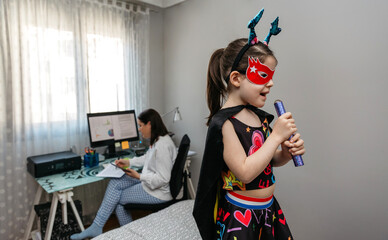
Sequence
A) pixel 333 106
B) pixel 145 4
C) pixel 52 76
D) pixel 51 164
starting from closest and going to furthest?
pixel 333 106 < pixel 51 164 < pixel 52 76 < pixel 145 4

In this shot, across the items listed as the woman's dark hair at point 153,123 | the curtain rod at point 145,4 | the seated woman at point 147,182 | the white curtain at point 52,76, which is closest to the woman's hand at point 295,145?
the seated woman at point 147,182

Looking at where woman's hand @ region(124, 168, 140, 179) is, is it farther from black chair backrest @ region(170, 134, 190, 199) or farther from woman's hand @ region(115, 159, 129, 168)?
black chair backrest @ region(170, 134, 190, 199)

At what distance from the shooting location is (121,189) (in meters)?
2.19

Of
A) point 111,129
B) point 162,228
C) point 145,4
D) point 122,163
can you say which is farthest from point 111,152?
point 145,4

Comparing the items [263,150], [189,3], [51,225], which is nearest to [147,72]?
[189,3]

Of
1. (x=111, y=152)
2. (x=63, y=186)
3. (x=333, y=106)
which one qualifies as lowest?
(x=63, y=186)

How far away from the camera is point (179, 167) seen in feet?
6.60

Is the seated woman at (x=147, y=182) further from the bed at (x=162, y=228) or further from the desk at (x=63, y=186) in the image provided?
the bed at (x=162, y=228)

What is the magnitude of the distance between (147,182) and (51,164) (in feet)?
2.63

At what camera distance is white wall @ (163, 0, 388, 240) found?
5.60 ft

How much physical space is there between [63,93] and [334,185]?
243 centimetres

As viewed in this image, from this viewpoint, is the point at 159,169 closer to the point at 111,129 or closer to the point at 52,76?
the point at 111,129

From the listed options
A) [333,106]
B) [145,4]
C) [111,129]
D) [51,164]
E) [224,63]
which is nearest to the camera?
[224,63]

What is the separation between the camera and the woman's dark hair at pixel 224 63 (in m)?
0.90
